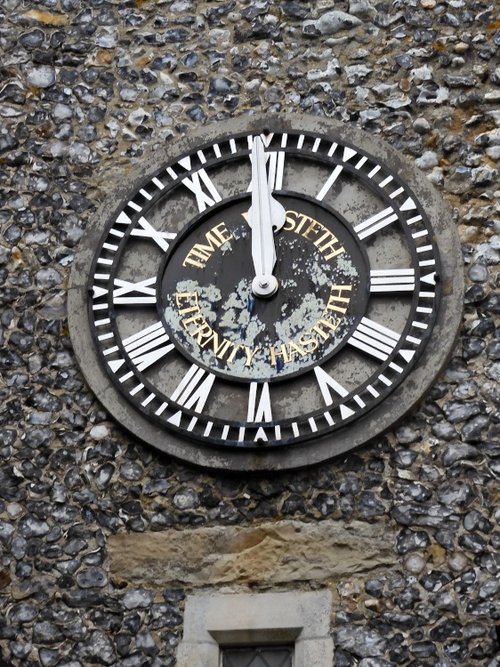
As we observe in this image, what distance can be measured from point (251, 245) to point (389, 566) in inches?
69.5

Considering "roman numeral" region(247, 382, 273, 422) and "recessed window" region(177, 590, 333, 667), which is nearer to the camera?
"recessed window" region(177, 590, 333, 667)

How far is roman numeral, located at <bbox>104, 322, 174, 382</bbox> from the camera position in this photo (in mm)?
8773

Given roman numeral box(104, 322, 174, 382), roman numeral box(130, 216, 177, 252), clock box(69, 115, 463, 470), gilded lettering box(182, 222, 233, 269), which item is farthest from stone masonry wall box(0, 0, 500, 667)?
gilded lettering box(182, 222, 233, 269)

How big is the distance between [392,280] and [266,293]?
1.96 ft

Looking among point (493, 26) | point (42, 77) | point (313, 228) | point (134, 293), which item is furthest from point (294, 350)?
point (42, 77)

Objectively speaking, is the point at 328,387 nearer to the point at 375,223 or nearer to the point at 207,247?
the point at 375,223

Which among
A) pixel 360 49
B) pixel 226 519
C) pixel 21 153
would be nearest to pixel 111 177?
Answer: pixel 21 153

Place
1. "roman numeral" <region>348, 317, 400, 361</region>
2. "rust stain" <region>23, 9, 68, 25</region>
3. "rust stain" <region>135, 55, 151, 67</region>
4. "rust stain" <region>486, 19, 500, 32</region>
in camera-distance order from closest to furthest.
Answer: "roman numeral" <region>348, 317, 400, 361</region> < "rust stain" <region>486, 19, 500, 32</region> < "rust stain" <region>135, 55, 151, 67</region> < "rust stain" <region>23, 9, 68, 25</region>

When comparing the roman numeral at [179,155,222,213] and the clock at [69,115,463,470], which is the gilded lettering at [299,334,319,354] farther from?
the roman numeral at [179,155,222,213]

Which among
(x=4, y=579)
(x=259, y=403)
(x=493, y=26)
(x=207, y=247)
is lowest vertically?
(x=4, y=579)

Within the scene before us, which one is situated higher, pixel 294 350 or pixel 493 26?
pixel 493 26

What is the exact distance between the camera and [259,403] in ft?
28.1

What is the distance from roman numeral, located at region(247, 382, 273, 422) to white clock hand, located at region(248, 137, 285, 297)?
487 millimetres

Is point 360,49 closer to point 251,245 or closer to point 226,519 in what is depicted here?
point 251,245
